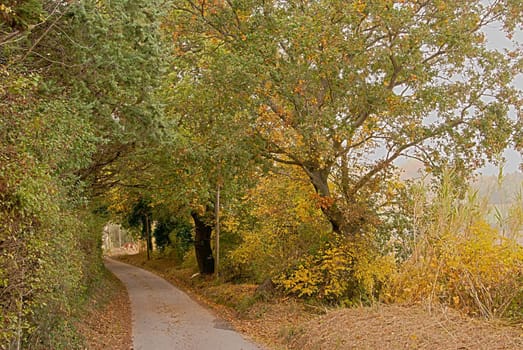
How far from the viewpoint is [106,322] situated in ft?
47.6

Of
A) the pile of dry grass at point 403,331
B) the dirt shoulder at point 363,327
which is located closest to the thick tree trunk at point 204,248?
the dirt shoulder at point 363,327

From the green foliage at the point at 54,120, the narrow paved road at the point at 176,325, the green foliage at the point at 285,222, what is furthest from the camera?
the green foliage at the point at 285,222

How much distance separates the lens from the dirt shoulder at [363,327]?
26.2 feet

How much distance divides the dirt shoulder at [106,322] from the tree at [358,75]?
6016 mm

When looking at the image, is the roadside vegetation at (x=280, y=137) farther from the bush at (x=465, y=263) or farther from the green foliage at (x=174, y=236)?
the green foliage at (x=174, y=236)

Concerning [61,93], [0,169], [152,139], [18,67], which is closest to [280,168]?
[152,139]

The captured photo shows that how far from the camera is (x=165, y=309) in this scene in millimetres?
17625

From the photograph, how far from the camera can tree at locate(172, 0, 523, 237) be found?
40.1 feet

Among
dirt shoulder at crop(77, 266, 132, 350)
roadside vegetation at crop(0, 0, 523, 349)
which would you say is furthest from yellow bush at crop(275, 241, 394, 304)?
dirt shoulder at crop(77, 266, 132, 350)

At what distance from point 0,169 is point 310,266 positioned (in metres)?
10.2

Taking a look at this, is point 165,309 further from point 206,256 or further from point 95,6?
point 95,6

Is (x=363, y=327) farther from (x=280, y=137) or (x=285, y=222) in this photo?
(x=285, y=222)

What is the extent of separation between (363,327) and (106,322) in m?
7.78

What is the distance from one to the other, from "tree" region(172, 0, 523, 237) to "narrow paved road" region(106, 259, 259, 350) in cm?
438
